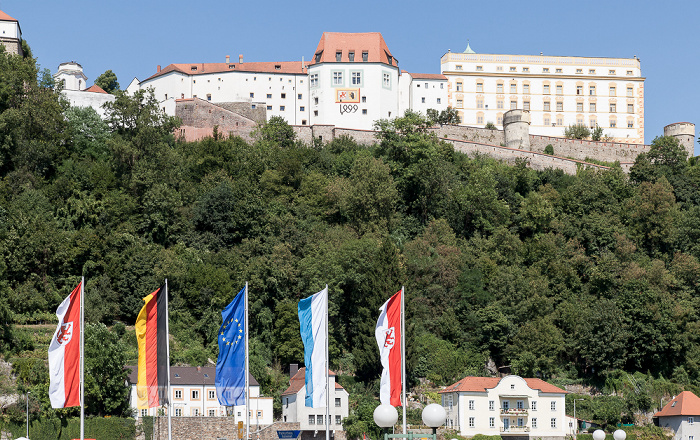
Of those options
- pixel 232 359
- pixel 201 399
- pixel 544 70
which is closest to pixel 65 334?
pixel 232 359

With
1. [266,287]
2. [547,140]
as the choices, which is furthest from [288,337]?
[547,140]

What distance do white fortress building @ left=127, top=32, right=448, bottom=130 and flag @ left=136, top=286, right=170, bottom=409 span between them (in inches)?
2416

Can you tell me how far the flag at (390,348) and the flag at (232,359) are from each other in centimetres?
448

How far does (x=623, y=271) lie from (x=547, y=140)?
28.2 m

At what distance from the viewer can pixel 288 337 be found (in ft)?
190

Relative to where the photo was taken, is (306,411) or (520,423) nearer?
(306,411)

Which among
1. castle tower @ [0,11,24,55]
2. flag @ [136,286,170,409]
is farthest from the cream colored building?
flag @ [136,286,170,409]

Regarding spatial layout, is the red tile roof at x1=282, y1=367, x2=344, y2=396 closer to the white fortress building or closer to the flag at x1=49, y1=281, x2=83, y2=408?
the flag at x1=49, y1=281, x2=83, y2=408

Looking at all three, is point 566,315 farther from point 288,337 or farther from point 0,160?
point 0,160

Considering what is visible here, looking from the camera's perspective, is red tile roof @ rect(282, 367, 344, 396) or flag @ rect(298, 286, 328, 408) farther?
red tile roof @ rect(282, 367, 344, 396)

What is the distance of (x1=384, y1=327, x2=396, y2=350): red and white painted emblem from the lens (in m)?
32.0

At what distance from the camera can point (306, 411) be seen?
5509cm

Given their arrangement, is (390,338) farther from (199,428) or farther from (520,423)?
(520,423)

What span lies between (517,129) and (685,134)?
17185 mm
